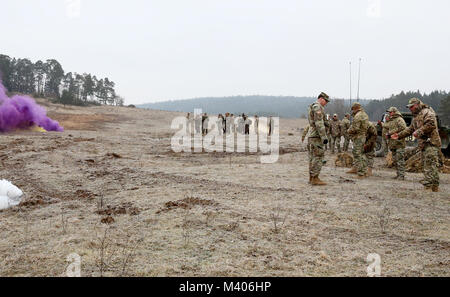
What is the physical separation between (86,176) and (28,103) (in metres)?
19.7

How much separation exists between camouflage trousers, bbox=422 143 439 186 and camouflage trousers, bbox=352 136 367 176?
83.5 inches

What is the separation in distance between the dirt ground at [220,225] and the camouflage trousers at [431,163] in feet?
1.27

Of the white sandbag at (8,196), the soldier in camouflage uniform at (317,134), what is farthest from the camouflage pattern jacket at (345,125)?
the white sandbag at (8,196)

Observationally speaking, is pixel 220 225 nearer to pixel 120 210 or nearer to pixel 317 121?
pixel 120 210

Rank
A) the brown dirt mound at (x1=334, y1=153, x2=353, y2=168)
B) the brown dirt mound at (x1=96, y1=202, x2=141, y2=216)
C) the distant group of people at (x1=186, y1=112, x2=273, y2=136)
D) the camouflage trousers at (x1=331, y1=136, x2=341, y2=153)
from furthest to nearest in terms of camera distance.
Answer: the distant group of people at (x1=186, y1=112, x2=273, y2=136), the camouflage trousers at (x1=331, y1=136, x2=341, y2=153), the brown dirt mound at (x1=334, y1=153, x2=353, y2=168), the brown dirt mound at (x1=96, y1=202, x2=141, y2=216)

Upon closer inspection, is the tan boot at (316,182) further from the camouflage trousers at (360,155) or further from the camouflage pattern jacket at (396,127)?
the camouflage pattern jacket at (396,127)

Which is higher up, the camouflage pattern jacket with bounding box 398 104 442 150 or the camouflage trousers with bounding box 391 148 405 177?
the camouflage pattern jacket with bounding box 398 104 442 150

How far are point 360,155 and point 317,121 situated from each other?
2.94 meters

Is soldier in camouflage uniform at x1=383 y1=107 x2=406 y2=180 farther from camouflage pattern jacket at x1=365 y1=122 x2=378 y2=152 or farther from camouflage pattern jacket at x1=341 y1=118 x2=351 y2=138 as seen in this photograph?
camouflage pattern jacket at x1=341 y1=118 x2=351 y2=138

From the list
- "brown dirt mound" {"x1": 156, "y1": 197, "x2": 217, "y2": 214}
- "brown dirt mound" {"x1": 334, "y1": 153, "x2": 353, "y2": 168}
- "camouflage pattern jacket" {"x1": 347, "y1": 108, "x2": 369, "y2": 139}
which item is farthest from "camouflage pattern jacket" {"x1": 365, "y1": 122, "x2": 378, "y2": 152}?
"brown dirt mound" {"x1": 156, "y1": 197, "x2": 217, "y2": 214}

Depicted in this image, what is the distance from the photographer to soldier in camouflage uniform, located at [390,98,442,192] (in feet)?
27.0

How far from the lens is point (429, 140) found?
8.30 m
